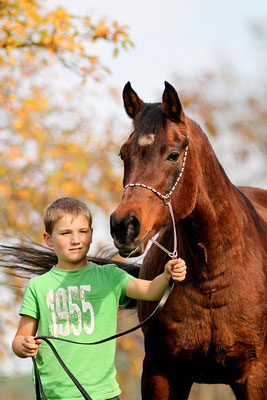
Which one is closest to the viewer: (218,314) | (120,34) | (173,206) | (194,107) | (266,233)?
(173,206)

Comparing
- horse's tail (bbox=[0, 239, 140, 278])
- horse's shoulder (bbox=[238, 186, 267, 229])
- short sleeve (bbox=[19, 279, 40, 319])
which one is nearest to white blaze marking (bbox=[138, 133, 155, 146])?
short sleeve (bbox=[19, 279, 40, 319])

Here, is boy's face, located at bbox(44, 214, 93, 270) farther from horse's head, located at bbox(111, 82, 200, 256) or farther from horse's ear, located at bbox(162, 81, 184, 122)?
horse's ear, located at bbox(162, 81, 184, 122)

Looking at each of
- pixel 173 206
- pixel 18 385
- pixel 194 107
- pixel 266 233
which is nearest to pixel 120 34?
pixel 266 233

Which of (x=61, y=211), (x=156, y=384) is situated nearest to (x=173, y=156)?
(x=61, y=211)

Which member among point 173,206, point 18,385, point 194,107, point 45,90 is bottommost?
point 18,385

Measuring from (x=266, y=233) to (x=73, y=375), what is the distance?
1885mm

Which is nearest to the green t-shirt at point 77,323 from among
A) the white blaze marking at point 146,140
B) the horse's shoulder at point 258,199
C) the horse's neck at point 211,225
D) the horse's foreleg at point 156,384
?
the horse's neck at point 211,225

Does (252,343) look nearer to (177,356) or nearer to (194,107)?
(177,356)

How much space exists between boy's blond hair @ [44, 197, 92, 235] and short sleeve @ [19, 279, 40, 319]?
34 centimetres

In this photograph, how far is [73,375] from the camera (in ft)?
10.6

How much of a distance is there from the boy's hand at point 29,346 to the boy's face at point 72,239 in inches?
18.4

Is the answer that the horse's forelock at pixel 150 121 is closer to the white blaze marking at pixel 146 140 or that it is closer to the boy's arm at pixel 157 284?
the white blaze marking at pixel 146 140

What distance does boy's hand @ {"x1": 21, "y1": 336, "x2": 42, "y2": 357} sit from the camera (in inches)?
123

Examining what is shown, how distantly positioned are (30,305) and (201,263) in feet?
3.72
